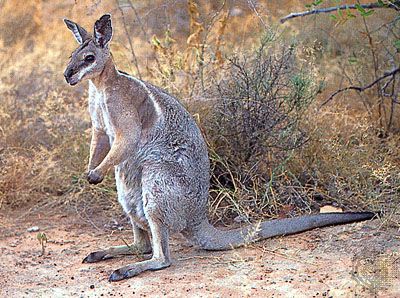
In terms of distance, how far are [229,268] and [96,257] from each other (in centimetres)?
108

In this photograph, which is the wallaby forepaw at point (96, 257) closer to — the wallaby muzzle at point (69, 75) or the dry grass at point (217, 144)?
the dry grass at point (217, 144)

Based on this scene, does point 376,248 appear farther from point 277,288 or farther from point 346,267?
point 277,288

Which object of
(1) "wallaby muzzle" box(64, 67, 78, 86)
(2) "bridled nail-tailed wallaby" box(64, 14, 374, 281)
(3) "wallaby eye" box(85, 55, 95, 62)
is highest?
(3) "wallaby eye" box(85, 55, 95, 62)

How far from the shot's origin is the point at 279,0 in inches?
362

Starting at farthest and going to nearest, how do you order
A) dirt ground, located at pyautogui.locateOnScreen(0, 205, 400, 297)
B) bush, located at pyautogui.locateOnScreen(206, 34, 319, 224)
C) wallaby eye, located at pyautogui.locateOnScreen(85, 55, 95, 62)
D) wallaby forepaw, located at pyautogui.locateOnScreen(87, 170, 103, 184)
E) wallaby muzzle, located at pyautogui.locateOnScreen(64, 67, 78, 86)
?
bush, located at pyautogui.locateOnScreen(206, 34, 319, 224) → wallaby forepaw, located at pyautogui.locateOnScreen(87, 170, 103, 184) → wallaby eye, located at pyautogui.locateOnScreen(85, 55, 95, 62) → wallaby muzzle, located at pyautogui.locateOnScreen(64, 67, 78, 86) → dirt ground, located at pyautogui.locateOnScreen(0, 205, 400, 297)

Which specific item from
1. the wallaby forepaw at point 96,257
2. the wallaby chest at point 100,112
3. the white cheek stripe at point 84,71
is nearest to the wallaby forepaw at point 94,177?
the wallaby chest at point 100,112

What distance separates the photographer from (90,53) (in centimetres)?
554

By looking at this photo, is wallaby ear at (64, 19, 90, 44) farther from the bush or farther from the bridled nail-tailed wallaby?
the bush

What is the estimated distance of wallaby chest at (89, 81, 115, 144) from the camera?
5.70 m

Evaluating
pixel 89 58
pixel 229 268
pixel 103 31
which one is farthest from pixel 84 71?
pixel 229 268

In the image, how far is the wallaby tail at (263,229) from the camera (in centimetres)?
585

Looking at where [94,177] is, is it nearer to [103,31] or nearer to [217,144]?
[103,31]

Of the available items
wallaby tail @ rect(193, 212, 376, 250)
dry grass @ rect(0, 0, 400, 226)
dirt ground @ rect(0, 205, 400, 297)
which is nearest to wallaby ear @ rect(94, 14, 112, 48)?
dry grass @ rect(0, 0, 400, 226)

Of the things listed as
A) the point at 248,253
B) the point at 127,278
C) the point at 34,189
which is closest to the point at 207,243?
the point at 248,253
